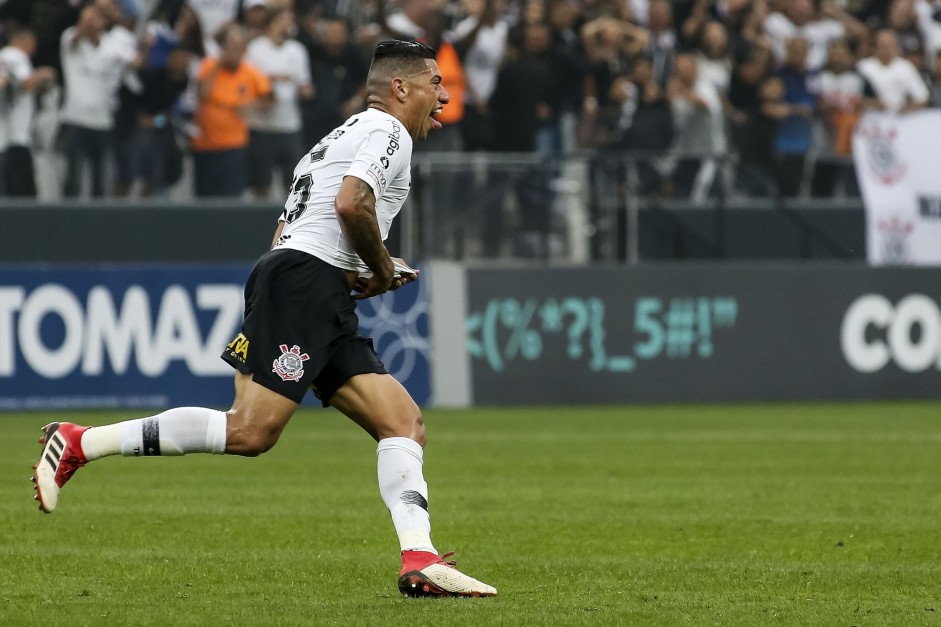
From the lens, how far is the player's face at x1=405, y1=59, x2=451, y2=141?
6875 mm

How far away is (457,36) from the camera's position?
18.7 metres

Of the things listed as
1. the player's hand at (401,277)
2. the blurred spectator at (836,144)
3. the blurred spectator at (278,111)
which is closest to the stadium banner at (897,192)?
the blurred spectator at (836,144)

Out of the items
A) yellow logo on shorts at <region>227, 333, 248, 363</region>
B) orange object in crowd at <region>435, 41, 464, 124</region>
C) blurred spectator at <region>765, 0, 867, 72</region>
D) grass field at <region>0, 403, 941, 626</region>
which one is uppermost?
blurred spectator at <region>765, 0, 867, 72</region>

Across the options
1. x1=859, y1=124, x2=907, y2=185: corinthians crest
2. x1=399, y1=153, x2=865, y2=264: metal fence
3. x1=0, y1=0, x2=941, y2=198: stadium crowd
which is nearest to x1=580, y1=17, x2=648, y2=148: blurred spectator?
x1=0, y1=0, x2=941, y2=198: stadium crowd

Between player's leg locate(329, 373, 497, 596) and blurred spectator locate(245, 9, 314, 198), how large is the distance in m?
11.1

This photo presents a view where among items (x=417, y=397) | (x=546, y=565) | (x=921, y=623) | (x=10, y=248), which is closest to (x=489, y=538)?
(x=546, y=565)

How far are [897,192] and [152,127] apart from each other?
8.19 m

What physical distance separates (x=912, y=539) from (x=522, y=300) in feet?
32.4

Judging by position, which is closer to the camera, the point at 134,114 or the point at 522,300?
the point at 134,114

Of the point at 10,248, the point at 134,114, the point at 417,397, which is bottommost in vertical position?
the point at 417,397

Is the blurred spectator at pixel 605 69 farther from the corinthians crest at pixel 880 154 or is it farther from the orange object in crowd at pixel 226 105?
the orange object in crowd at pixel 226 105

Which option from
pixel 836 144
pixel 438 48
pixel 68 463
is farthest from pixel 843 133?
pixel 68 463

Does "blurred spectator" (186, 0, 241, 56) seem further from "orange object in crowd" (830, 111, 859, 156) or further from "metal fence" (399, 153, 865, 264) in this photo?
"orange object in crowd" (830, 111, 859, 156)

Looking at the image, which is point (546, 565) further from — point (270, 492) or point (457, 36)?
point (457, 36)
